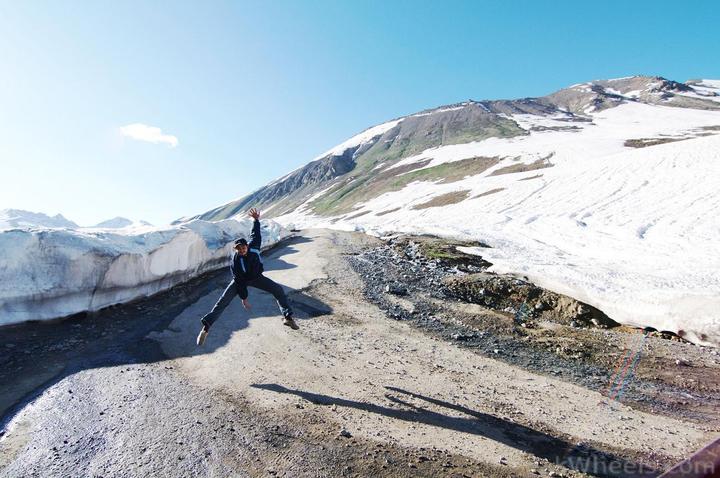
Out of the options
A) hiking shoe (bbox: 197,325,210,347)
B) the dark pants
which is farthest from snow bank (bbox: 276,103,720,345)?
hiking shoe (bbox: 197,325,210,347)

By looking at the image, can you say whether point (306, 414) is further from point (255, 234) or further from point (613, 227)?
point (613, 227)

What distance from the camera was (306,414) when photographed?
6930 millimetres

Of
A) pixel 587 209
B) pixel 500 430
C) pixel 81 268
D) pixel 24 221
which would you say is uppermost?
pixel 24 221

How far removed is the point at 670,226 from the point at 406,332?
22.8 metres

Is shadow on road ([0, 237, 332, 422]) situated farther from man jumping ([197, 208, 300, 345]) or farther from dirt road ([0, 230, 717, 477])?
man jumping ([197, 208, 300, 345])

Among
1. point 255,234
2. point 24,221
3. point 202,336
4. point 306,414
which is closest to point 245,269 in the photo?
point 255,234

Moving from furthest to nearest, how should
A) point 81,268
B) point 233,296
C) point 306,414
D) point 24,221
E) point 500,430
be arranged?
point 24,221 < point 81,268 < point 233,296 < point 306,414 < point 500,430

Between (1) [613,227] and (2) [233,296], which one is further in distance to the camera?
(1) [613,227]

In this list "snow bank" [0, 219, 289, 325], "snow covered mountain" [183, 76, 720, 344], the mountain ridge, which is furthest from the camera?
the mountain ridge

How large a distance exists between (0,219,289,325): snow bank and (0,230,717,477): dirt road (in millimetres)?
967

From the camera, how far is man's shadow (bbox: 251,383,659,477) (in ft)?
18.7

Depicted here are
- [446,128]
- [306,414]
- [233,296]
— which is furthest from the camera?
[446,128]

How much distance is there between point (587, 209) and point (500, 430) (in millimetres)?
33067

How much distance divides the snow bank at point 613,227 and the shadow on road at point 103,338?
10.4 meters
